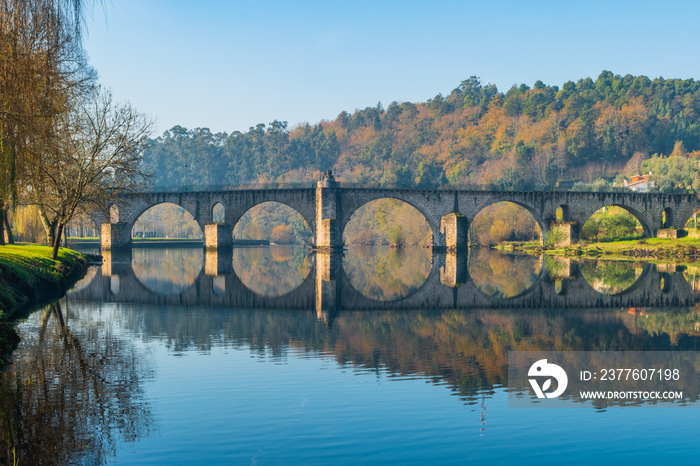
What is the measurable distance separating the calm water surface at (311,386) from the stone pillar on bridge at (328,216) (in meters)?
46.3

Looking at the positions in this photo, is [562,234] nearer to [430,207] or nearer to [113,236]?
[430,207]

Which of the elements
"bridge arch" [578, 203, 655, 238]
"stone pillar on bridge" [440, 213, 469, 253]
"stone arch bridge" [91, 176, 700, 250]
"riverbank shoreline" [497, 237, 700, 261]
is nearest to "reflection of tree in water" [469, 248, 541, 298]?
Answer: "riverbank shoreline" [497, 237, 700, 261]

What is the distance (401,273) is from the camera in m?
44.9

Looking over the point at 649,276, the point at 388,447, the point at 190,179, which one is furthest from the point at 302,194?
the point at 190,179

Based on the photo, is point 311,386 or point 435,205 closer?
point 311,386

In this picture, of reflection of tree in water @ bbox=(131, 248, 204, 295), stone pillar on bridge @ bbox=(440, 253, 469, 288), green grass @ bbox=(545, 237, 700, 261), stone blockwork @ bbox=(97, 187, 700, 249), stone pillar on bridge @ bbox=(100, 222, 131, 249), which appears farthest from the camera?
stone pillar on bridge @ bbox=(100, 222, 131, 249)

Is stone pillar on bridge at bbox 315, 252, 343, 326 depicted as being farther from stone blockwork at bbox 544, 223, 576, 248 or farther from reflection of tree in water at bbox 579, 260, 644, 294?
stone blockwork at bbox 544, 223, 576, 248

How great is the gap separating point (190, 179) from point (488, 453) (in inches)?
6767

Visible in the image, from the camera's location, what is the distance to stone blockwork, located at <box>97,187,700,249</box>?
75312 mm

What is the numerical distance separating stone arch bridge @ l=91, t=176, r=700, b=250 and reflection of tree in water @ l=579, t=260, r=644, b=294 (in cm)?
2600

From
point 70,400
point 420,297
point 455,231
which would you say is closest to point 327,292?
point 420,297

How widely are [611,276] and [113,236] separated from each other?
5459cm

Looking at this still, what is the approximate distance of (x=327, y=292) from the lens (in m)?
31.9

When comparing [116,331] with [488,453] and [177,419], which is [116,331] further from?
[488,453]
